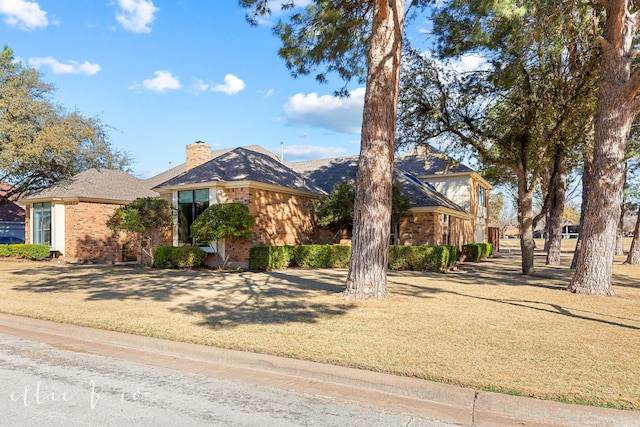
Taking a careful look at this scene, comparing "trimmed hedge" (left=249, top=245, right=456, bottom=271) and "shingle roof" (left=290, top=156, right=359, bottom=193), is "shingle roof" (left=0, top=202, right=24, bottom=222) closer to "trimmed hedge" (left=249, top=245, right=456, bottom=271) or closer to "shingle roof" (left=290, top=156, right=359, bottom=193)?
"shingle roof" (left=290, top=156, right=359, bottom=193)

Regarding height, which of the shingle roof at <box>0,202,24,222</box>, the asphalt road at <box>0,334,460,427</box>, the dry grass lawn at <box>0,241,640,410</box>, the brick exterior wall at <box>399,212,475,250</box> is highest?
the shingle roof at <box>0,202,24,222</box>

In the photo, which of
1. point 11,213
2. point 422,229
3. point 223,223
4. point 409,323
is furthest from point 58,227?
point 409,323

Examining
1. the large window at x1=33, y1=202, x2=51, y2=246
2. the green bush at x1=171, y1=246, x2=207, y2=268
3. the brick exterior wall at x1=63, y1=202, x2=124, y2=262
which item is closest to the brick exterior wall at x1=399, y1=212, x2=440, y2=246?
the green bush at x1=171, y1=246, x2=207, y2=268

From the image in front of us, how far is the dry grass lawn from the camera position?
506 centimetres

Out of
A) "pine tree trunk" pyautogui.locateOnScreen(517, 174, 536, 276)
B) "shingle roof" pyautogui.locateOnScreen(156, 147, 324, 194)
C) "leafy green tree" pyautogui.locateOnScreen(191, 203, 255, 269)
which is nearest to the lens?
"leafy green tree" pyautogui.locateOnScreen(191, 203, 255, 269)

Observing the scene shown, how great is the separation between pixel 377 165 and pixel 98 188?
61.4ft

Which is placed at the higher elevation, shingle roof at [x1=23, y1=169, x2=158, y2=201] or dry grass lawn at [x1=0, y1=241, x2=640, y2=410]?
shingle roof at [x1=23, y1=169, x2=158, y2=201]

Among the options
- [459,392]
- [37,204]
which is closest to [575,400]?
[459,392]

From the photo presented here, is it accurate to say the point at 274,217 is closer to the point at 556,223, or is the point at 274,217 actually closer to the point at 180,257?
the point at 180,257

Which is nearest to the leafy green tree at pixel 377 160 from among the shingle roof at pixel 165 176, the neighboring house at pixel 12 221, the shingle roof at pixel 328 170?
the shingle roof at pixel 328 170

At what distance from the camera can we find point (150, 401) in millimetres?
4535

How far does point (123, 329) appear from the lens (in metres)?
7.25

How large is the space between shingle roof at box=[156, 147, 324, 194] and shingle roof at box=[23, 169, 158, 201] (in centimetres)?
554

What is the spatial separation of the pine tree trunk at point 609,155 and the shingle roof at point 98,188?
2120cm
